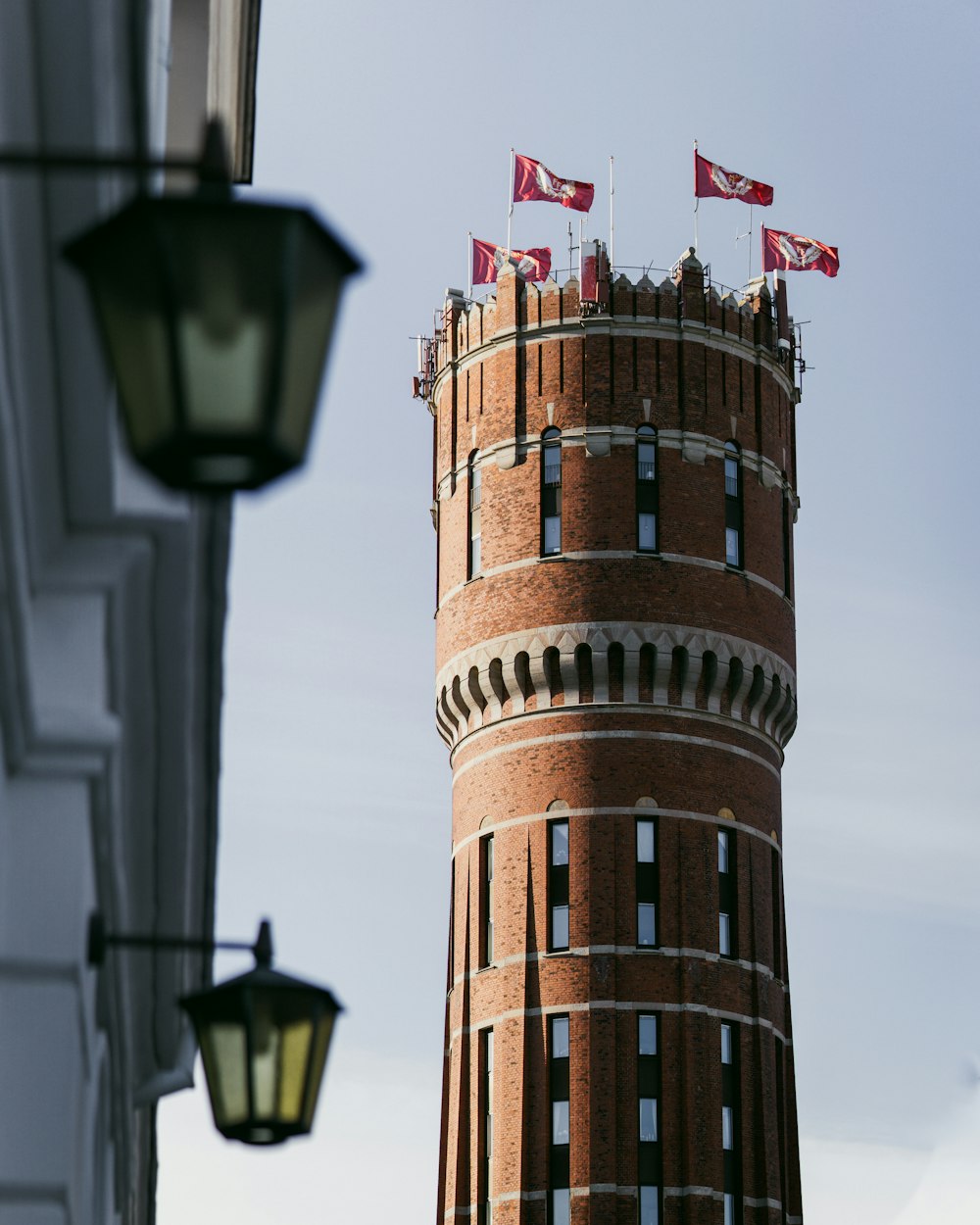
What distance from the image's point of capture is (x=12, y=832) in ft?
26.4

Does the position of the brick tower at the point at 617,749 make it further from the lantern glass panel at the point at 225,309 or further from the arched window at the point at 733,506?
the lantern glass panel at the point at 225,309

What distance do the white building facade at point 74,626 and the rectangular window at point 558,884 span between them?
34320mm

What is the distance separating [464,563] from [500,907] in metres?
7.52

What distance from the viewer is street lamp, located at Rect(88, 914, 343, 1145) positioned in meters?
8.84

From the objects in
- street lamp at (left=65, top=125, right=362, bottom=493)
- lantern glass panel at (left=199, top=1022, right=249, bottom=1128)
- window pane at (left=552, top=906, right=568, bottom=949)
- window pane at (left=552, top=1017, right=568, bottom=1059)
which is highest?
window pane at (left=552, top=906, right=568, bottom=949)

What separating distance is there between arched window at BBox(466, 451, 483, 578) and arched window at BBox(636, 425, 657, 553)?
358 centimetres

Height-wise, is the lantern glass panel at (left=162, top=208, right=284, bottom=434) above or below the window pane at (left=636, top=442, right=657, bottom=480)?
below

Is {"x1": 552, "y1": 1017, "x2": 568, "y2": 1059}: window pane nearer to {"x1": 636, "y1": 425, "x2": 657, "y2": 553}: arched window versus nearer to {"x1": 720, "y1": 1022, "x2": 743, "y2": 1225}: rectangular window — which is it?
{"x1": 720, "y1": 1022, "x2": 743, "y2": 1225}: rectangular window

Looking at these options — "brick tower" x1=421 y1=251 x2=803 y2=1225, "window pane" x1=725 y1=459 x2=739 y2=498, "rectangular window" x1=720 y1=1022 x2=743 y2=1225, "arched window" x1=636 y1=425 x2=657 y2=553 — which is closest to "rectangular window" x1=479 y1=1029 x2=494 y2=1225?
"brick tower" x1=421 y1=251 x2=803 y2=1225

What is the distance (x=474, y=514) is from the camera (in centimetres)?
4881

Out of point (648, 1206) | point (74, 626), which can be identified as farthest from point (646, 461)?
point (74, 626)

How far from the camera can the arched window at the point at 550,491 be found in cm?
4706

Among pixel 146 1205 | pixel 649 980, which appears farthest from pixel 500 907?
pixel 146 1205

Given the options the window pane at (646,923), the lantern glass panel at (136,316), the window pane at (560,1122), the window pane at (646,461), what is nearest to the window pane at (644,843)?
the window pane at (646,923)
